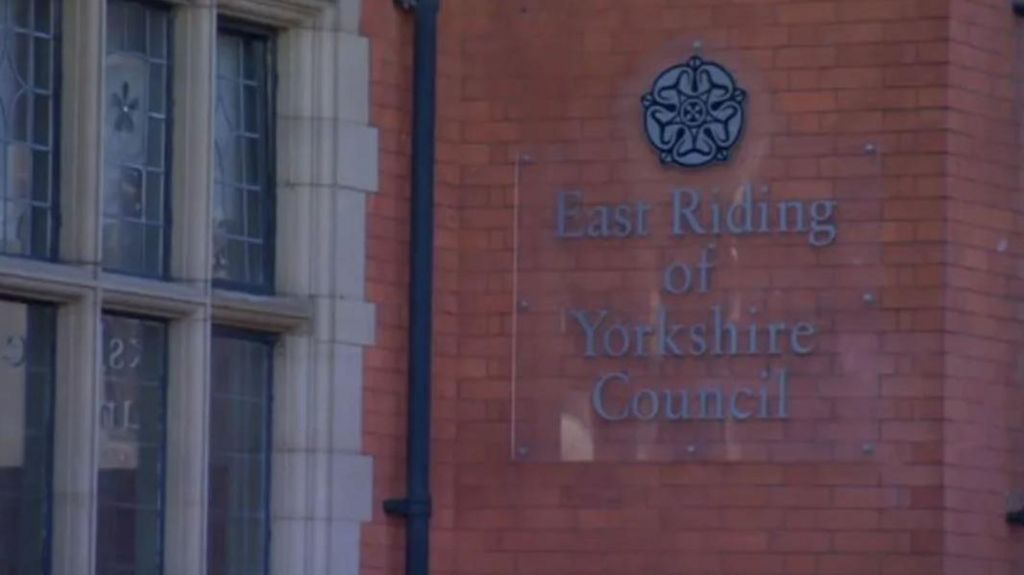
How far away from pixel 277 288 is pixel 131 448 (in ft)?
2.99

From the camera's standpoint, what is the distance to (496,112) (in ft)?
37.3

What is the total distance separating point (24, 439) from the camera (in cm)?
998

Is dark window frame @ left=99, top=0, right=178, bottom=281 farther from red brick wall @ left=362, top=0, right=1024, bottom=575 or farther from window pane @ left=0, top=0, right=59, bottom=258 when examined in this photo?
red brick wall @ left=362, top=0, right=1024, bottom=575

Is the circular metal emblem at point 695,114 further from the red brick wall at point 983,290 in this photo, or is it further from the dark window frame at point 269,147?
the dark window frame at point 269,147

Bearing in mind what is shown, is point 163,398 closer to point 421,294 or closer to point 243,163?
point 243,163

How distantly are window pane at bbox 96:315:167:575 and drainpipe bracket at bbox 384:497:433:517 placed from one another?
38.4 inches

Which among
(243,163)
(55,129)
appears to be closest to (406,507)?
(243,163)

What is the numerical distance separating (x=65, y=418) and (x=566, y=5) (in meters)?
2.58

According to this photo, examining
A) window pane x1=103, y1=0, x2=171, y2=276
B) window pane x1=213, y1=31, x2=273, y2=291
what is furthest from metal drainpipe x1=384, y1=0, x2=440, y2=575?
window pane x1=103, y1=0, x2=171, y2=276

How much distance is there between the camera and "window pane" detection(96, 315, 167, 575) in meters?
10.3

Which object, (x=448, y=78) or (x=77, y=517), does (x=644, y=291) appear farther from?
(x=77, y=517)

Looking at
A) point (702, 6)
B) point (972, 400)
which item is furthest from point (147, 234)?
point (972, 400)

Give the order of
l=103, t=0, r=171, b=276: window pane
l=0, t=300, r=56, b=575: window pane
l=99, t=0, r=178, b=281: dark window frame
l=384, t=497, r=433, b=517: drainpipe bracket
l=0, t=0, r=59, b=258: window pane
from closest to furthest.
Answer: l=0, t=300, r=56, b=575: window pane
l=0, t=0, r=59, b=258: window pane
l=103, t=0, r=171, b=276: window pane
l=99, t=0, r=178, b=281: dark window frame
l=384, t=497, r=433, b=517: drainpipe bracket

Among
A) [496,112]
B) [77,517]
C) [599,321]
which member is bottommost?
[77,517]
